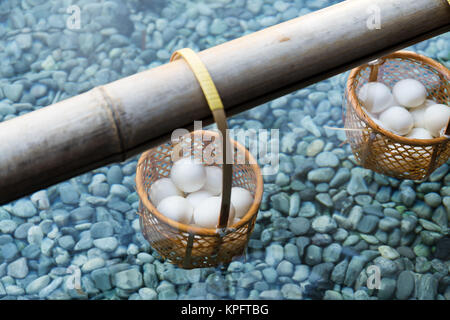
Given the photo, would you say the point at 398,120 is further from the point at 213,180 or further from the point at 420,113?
the point at 213,180

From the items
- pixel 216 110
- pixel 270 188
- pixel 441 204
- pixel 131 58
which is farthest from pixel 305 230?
pixel 131 58

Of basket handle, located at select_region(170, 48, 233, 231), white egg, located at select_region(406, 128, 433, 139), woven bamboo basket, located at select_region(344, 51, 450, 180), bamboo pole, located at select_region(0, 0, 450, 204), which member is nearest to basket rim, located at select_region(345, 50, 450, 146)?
woven bamboo basket, located at select_region(344, 51, 450, 180)

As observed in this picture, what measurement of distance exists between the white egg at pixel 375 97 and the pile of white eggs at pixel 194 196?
46 cm

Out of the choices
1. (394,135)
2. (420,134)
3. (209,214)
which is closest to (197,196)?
(209,214)

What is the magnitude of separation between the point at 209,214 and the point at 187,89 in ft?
1.12

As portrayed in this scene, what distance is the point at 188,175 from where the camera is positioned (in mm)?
1083

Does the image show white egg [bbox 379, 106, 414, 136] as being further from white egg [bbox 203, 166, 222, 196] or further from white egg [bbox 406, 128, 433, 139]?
Result: white egg [bbox 203, 166, 222, 196]

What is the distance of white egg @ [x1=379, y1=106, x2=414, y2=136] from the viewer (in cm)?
126

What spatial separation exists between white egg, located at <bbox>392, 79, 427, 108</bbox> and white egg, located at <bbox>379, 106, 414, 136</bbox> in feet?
0.15

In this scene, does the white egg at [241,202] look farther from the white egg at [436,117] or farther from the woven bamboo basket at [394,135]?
the white egg at [436,117]

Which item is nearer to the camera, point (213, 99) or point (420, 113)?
point (213, 99)

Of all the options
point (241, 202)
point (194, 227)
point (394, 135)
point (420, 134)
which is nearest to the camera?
point (194, 227)
